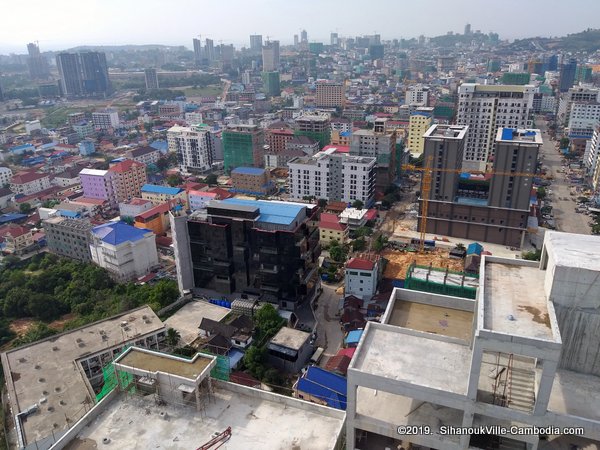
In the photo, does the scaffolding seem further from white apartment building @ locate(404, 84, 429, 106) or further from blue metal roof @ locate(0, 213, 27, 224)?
white apartment building @ locate(404, 84, 429, 106)

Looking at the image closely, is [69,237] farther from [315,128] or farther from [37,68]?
[37,68]

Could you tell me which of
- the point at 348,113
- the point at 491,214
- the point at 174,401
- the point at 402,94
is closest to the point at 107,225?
the point at 174,401

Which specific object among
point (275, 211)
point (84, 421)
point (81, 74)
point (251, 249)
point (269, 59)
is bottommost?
point (251, 249)

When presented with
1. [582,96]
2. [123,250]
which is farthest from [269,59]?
[123,250]

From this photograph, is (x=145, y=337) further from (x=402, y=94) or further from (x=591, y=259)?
→ (x=402, y=94)

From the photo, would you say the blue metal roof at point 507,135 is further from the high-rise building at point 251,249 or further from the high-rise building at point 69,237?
the high-rise building at point 69,237

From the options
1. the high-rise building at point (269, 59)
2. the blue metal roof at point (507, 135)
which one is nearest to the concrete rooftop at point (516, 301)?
the blue metal roof at point (507, 135)
